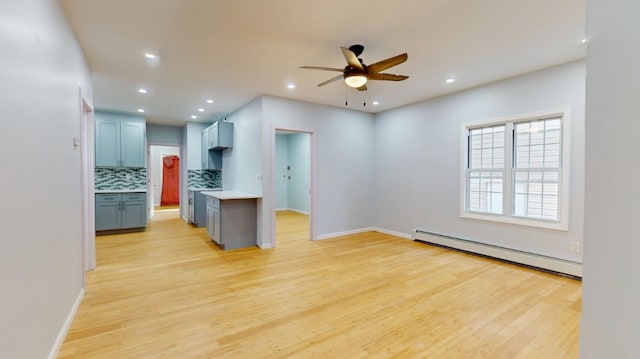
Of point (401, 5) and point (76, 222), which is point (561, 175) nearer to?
point (401, 5)

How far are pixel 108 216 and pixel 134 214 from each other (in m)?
0.44

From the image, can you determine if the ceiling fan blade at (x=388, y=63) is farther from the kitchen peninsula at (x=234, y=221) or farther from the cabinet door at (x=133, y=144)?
the cabinet door at (x=133, y=144)

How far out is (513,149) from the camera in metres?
4.22

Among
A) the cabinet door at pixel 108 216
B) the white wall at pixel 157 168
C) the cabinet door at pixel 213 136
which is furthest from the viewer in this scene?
the white wall at pixel 157 168

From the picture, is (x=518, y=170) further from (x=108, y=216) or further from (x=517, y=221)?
(x=108, y=216)

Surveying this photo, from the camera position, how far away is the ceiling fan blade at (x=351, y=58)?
270 cm

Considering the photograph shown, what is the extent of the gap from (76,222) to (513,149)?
5389 mm

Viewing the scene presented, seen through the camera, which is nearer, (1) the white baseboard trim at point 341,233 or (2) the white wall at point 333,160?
(2) the white wall at point 333,160

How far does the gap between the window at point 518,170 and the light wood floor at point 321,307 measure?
788 millimetres

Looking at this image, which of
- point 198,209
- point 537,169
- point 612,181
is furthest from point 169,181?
point 612,181

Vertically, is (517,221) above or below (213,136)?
below

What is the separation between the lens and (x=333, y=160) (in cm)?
568

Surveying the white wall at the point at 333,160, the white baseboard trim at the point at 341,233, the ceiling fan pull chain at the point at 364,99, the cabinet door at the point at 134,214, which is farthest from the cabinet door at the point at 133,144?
the ceiling fan pull chain at the point at 364,99

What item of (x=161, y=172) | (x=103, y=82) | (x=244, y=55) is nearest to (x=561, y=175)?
(x=244, y=55)
